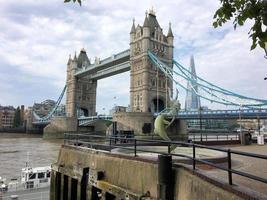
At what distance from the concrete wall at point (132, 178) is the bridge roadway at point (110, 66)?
75.6 metres

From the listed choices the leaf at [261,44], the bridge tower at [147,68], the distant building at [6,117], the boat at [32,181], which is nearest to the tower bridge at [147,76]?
the bridge tower at [147,68]

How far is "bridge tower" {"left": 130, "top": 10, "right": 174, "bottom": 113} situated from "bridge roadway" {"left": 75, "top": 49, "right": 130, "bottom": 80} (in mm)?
4997

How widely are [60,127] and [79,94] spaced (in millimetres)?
28139

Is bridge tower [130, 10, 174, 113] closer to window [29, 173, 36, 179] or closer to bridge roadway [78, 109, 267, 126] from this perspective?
bridge roadway [78, 109, 267, 126]

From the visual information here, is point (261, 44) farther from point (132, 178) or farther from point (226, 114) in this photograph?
point (226, 114)

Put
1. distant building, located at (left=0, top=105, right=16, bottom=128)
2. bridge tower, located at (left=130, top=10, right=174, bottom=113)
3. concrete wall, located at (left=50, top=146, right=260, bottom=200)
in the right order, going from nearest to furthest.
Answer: concrete wall, located at (left=50, top=146, right=260, bottom=200) < bridge tower, located at (left=130, top=10, right=174, bottom=113) < distant building, located at (left=0, top=105, right=16, bottom=128)

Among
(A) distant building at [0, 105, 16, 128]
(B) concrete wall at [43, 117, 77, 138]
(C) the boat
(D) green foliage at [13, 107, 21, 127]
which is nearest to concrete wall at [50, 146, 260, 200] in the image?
(C) the boat

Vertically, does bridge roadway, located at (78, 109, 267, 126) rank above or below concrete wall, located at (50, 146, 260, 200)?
above

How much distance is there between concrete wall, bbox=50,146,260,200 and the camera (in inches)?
208

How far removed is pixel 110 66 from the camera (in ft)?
316

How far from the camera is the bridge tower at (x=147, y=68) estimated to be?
252ft

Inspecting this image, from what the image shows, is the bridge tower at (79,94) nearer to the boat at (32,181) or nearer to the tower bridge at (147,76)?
the tower bridge at (147,76)

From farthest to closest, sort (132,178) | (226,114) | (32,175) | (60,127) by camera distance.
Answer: (60,127)
(226,114)
(32,175)
(132,178)

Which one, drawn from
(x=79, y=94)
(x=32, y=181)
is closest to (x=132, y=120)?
(x=32, y=181)
